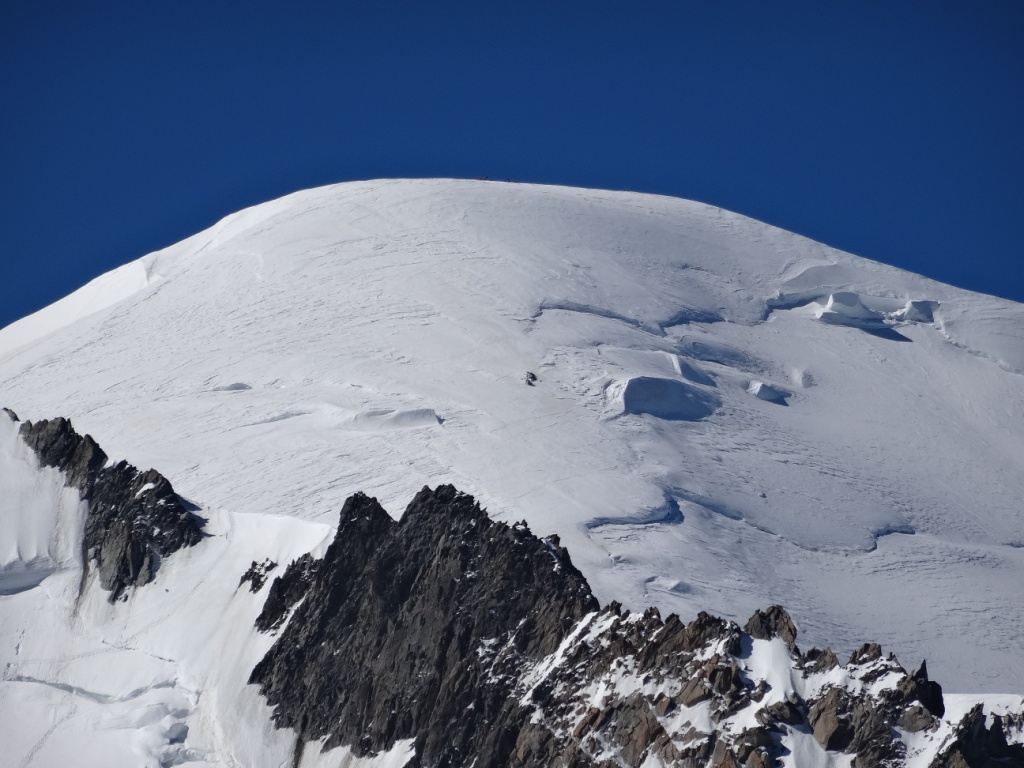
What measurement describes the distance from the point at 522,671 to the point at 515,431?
2125 cm

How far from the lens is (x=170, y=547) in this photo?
57.4 metres

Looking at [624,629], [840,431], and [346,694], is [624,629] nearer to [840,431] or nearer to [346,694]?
[346,694]

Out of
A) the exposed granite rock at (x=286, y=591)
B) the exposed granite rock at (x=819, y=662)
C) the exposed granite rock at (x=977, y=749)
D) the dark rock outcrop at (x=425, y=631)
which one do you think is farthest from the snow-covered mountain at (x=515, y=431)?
the dark rock outcrop at (x=425, y=631)

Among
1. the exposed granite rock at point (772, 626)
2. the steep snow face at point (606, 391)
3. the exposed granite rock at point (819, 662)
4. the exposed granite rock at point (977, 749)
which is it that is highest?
the steep snow face at point (606, 391)

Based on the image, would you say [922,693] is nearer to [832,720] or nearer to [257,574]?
[832,720]

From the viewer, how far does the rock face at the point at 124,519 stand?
5747cm

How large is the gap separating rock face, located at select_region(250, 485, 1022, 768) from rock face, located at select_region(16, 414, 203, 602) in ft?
19.5

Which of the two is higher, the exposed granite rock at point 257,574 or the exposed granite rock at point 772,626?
the exposed granite rock at point 257,574

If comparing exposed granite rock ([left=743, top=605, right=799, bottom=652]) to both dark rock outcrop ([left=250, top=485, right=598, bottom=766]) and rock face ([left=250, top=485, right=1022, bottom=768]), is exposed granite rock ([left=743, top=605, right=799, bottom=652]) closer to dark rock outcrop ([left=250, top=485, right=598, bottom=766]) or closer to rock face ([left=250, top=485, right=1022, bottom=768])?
rock face ([left=250, top=485, right=1022, bottom=768])

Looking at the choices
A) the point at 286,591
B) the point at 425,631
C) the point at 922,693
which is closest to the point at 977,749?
the point at 922,693

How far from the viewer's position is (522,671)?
1799 inches

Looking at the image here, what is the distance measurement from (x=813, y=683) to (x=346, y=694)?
1621cm

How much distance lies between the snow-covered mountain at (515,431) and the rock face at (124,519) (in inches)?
8.6

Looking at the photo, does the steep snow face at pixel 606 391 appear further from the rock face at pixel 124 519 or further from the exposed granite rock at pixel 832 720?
the exposed granite rock at pixel 832 720
